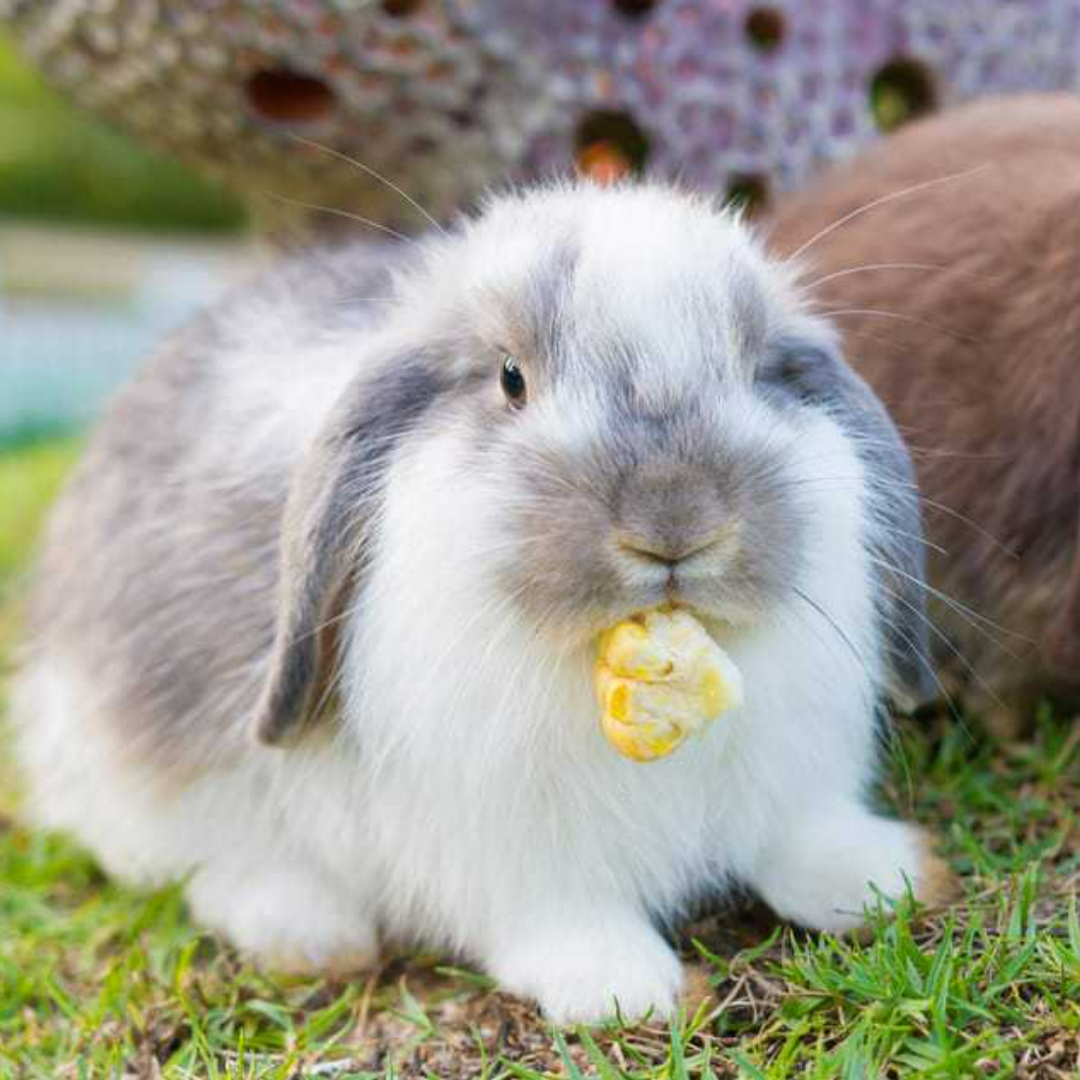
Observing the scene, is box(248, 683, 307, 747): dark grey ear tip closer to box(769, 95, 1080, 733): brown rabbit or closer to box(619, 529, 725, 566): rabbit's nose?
box(619, 529, 725, 566): rabbit's nose

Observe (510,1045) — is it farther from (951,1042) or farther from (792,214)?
(792,214)

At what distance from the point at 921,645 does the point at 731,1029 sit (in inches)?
24.8

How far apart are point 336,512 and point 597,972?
29.5 inches

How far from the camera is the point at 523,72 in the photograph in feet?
12.7

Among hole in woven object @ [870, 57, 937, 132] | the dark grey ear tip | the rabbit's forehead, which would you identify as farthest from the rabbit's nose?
hole in woven object @ [870, 57, 937, 132]

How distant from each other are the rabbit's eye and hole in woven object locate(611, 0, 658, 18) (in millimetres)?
2030

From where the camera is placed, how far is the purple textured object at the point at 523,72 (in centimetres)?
378

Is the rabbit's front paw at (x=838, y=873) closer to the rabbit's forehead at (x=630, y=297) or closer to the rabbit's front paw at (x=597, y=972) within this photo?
the rabbit's front paw at (x=597, y=972)

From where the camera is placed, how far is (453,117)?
3.95 m

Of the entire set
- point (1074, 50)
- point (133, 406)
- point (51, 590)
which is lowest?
point (51, 590)

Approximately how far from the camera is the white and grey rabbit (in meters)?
1.97

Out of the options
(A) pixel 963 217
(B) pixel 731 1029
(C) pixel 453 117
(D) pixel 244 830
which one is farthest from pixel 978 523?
(C) pixel 453 117

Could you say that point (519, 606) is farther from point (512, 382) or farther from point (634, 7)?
point (634, 7)

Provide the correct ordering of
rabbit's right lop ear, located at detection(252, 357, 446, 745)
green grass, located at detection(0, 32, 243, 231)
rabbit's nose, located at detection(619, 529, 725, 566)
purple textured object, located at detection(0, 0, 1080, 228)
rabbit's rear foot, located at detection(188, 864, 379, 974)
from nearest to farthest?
rabbit's nose, located at detection(619, 529, 725, 566) → rabbit's right lop ear, located at detection(252, 357, 446, 745) → rabbit's rear foot, located at detection(188, 864, 379, 974) → purple textured object, located at detection(0, 0, 1080, 228) → green grass, located at detection(0, 32, 243, 231)
